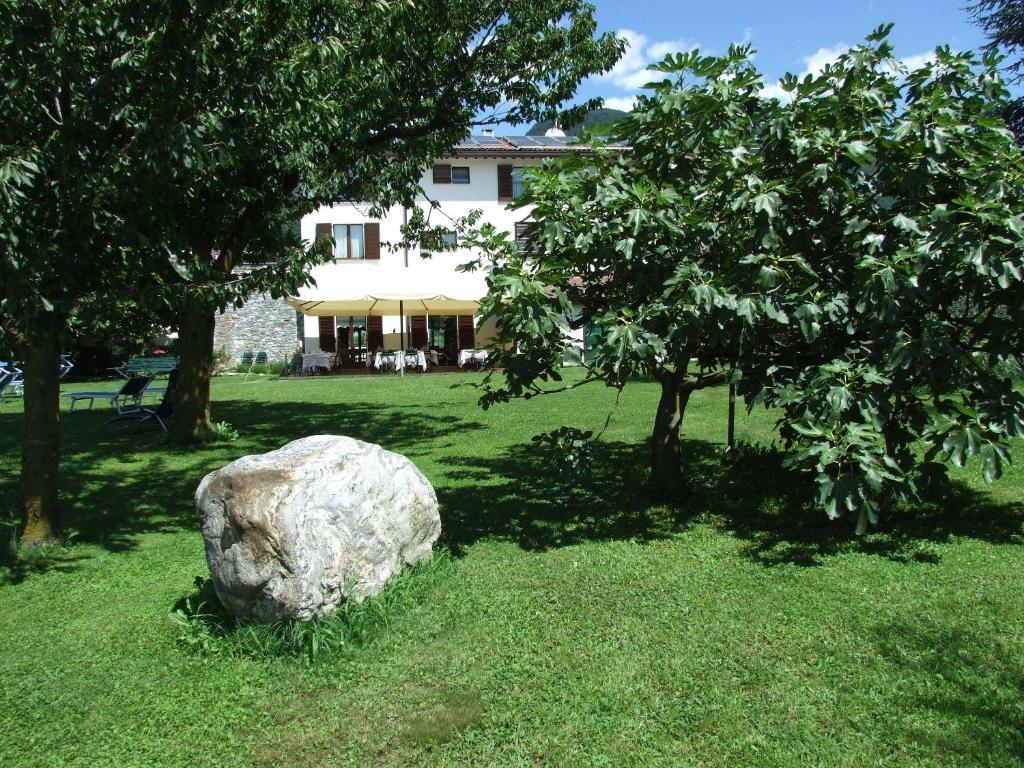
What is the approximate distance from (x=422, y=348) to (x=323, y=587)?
2325 centimetres

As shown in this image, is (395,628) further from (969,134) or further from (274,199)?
(274,199)

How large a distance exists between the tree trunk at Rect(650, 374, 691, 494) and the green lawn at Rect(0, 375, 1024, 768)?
0.89 feet

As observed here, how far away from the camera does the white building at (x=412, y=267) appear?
26.7 meters

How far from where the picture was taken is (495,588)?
4859mm

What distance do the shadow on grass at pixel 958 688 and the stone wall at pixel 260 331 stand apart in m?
26.9

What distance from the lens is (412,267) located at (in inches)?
1073

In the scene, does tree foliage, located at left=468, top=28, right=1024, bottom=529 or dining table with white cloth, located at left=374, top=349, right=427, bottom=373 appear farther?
dining table with white cloth, located at left=374, top=349, right=427, bottom=373

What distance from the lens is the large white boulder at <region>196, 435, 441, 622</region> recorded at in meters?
3.95

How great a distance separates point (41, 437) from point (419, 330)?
74.6ft

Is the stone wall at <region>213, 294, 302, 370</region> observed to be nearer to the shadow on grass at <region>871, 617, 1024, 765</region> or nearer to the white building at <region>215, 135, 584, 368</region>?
the white building at <region>215, 135, 584, 368</region>

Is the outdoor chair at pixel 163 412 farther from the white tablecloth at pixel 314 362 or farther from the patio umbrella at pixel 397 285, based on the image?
the patio umbrella at pixel 397 285

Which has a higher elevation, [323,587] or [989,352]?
[989,352]

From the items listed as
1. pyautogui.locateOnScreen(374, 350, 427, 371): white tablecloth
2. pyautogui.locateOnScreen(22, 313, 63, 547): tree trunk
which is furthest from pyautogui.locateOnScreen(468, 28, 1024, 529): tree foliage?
pyautogui.locateOnScreen(374, 350, 427, 371): white tablecloth

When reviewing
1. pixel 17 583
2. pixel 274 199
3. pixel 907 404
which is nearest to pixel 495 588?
pixel 907 404
